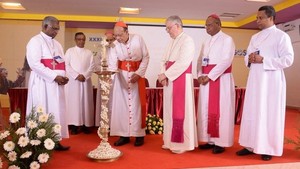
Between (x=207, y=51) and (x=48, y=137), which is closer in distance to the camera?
(x=48, y=137)

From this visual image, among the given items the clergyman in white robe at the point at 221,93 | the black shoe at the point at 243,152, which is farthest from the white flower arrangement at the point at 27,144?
the black shoe at the point at 243,152

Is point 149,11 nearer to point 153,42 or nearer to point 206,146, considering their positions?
point 153,42

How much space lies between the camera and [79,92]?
5.11 metres

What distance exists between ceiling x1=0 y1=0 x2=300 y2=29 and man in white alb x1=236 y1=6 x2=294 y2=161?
15.7 feet

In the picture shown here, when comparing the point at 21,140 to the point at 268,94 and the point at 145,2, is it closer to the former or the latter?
the point at 268,94

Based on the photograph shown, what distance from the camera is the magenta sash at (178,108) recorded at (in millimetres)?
3398

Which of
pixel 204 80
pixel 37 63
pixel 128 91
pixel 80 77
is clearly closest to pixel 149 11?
pixel 80 77

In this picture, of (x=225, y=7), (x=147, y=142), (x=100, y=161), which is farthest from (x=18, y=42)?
(x=100, y=161)

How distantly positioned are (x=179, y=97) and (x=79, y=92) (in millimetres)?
2313

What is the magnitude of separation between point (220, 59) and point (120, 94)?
4.64ft

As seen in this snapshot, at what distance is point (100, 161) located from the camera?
3080 mm

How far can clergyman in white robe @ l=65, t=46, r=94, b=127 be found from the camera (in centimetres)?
506

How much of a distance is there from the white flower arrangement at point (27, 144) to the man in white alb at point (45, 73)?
0.66 metres

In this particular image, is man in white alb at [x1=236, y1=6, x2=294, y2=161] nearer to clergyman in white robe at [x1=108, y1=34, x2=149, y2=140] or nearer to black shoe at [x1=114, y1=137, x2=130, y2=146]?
clergyman in white robe at [x1=108, y1=34, x2=149, y2=140]
